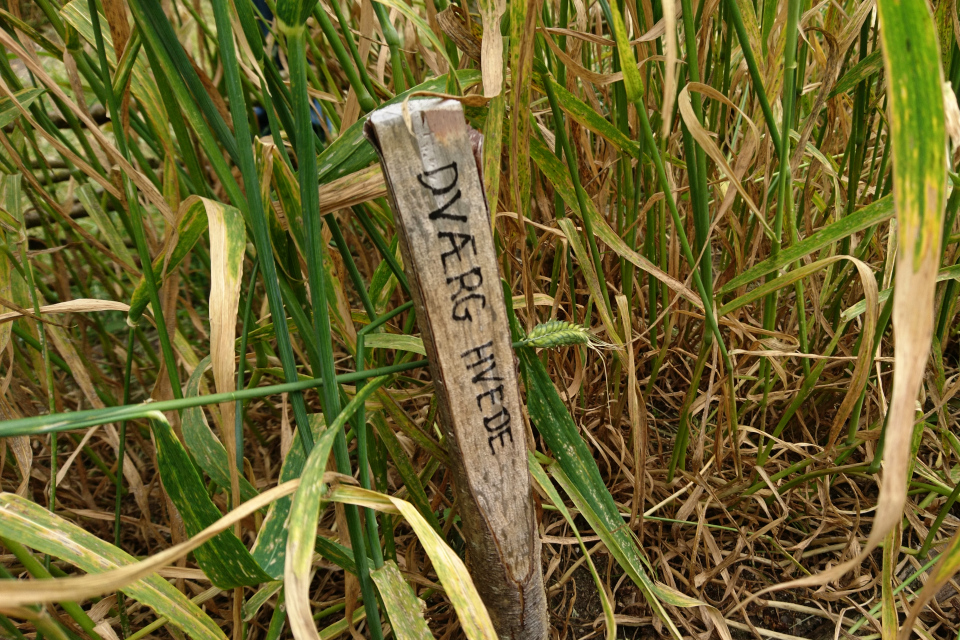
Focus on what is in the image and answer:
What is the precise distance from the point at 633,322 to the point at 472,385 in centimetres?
45

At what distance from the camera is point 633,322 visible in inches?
34.8

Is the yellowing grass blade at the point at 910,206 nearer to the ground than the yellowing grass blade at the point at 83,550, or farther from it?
farther from it

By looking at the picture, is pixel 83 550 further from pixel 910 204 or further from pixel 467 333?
pixel 910 204

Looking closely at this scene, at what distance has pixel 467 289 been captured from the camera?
0.46m

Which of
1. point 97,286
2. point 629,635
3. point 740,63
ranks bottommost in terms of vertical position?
point 629,635

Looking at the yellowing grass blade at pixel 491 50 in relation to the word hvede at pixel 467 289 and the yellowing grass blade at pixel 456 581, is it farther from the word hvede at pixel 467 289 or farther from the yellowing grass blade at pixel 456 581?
the yellowing grass blade at pixel 456 581

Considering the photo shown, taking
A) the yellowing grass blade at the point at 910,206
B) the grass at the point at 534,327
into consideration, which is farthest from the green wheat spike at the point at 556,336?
the yellowing grass blade at the point at 910,206

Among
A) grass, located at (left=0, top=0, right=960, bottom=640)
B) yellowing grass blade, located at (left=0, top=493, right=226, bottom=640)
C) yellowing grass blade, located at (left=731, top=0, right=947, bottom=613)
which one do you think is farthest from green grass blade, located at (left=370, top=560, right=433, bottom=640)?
yellowing grass blade, located at (left=731, top=0, right=947, bottom=613)

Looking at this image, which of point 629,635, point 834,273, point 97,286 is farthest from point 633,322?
point 97,286

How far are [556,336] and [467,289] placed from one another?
85 mm

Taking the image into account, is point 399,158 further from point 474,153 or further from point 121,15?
point 121,15

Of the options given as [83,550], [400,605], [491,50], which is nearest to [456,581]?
[400,605]

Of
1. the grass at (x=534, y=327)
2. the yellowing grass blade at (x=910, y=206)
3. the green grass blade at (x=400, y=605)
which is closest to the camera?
the yellowing grass blade at (x=910, y=206)

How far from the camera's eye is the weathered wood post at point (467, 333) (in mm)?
415
